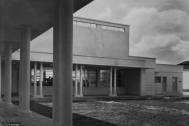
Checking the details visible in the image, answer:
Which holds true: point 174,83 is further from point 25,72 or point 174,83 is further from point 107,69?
point 25,72

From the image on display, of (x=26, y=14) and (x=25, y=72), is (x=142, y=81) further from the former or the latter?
(x=26, y=14)

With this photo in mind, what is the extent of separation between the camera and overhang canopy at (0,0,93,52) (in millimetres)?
10594

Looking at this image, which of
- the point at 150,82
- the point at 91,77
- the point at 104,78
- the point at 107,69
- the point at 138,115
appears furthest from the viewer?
the point at 150,82

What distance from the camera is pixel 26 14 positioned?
12.4 meters

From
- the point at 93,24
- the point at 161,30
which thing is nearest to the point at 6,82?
the point at 93,24

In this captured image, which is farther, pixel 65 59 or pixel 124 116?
pixel 124 116

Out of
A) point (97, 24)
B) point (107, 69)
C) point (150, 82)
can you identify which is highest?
point (97, 24)

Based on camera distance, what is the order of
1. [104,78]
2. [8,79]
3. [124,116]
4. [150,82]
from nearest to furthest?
[124,116]
[8,79]
[104,78]
[150,82]

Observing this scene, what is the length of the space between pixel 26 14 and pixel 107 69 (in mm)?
26441

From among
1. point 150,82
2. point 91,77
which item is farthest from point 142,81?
point 91,77

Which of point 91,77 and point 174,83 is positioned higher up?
point 91,77

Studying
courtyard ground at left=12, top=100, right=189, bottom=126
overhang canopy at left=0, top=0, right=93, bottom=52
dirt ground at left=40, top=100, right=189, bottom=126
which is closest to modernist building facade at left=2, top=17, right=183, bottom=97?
dirt ground at left=40, top=100, right=189, bottom=126

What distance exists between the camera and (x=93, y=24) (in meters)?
39.0

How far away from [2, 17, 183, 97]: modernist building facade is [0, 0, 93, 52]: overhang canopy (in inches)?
660
